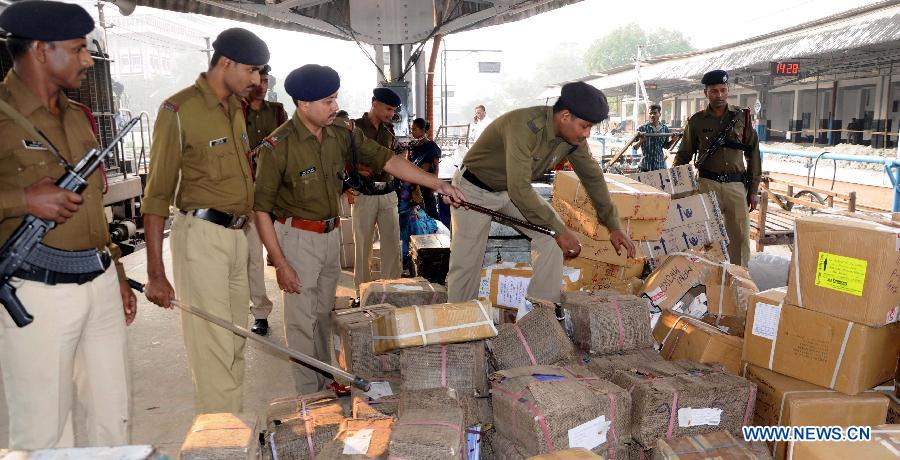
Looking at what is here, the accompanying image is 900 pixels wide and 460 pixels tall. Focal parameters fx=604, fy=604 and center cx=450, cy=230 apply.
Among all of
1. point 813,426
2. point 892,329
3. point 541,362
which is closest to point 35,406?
point 541,362

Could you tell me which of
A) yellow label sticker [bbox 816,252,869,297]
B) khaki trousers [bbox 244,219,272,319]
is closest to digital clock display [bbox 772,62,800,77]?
yellow label sticker [bbox 816,252,869,297]

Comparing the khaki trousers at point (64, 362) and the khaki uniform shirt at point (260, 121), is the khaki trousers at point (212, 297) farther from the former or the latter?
the khaki uniform shirt at point (260, 121)

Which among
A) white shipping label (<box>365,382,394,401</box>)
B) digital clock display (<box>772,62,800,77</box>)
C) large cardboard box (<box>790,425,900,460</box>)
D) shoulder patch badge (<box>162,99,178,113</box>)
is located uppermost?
digital clock display (<box>772,62,800,77</box>)

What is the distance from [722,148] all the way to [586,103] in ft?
9.58

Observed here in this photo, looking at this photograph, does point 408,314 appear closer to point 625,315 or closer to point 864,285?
point 625,315

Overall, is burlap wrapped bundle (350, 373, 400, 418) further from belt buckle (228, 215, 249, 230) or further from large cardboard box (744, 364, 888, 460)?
large cardboard box (744, 364, 888, 460)

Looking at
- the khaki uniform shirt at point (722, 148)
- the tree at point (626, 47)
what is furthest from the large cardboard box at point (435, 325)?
the tree at point (626, 47)

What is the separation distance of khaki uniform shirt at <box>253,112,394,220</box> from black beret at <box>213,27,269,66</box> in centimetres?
72

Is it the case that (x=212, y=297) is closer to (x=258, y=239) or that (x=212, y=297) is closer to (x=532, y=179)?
(x=532, y=179)

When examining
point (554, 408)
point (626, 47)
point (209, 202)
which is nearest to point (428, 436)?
point (554, 408)

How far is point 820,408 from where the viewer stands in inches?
115

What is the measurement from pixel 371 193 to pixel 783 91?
30871 millimetres

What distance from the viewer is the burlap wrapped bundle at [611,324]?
357 centimetres

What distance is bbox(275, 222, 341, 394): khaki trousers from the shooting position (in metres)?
3.62
